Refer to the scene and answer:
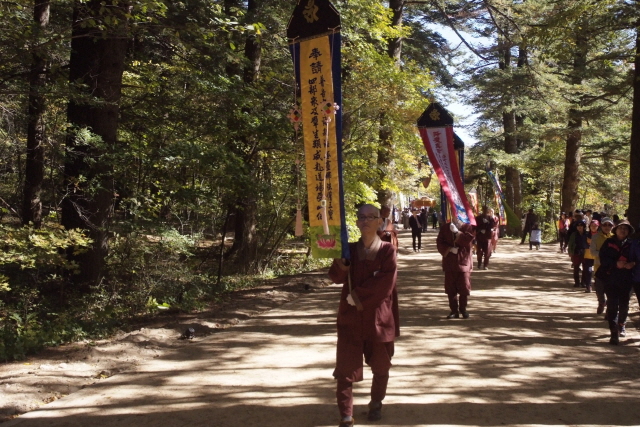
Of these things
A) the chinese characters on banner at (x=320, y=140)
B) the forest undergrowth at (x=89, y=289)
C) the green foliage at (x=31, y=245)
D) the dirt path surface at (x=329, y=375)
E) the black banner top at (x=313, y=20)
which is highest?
the black banner top at (x=313, y=20)

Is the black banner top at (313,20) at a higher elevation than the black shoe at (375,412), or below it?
higher

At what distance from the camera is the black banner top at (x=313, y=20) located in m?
5.45

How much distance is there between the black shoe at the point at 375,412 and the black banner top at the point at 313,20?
348 centimetres

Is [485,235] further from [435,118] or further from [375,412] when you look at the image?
[375,412]

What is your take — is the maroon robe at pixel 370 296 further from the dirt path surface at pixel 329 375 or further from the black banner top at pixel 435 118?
the black banner top at pixel 435 118

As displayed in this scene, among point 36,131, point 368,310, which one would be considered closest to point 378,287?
point 368,310

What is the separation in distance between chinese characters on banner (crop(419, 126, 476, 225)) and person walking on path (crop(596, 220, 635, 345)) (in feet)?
7.75

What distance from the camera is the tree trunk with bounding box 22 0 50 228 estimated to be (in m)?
8.81

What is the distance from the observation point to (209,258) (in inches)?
763

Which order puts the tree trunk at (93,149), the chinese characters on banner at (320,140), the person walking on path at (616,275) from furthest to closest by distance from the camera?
the tree trunk at (93,149), the person walking on path at (616,275), the chinese characters on banner at (320,140)

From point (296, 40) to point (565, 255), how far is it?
2146cm

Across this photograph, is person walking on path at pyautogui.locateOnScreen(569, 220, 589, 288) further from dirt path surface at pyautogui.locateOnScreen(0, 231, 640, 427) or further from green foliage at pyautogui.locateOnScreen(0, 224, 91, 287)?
green foliage at pyautogui.locateOnScreen(0, 224, 91, 287)

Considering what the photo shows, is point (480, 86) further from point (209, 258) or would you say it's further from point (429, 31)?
point (209, 258)

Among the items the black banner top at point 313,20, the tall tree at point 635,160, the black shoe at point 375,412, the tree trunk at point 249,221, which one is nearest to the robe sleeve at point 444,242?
the black shoe at point 375,412
